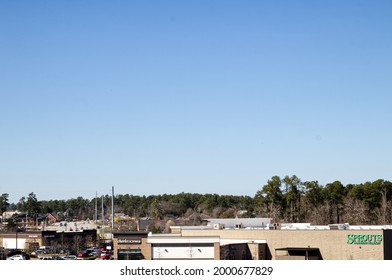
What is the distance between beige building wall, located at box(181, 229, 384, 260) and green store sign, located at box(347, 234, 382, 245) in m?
0.22

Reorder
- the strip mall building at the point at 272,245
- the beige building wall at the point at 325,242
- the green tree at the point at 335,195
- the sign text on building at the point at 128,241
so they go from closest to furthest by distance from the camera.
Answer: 1. the strip mall building at the point at 272,245
2. the beige building wall at the point at 325,242
3. the sign text on building at the point at 128,241
4. the green tree at the point at 335,195

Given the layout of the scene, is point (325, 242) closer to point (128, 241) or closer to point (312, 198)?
point (128, 241)

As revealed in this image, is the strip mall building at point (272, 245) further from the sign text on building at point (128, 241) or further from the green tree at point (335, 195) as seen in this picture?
the green tree at point (335, 195)

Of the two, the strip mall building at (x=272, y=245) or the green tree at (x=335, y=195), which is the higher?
the green tree at (x=335, y=195)

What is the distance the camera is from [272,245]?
Answer: 70.4m

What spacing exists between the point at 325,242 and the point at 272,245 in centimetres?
594

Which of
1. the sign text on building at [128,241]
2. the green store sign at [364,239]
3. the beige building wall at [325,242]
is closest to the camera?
the green store sign at [364,239]

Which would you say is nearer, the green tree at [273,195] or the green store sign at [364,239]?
the green store sign at [364,239]

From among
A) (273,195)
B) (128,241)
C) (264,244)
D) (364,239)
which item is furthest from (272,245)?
(273,195)

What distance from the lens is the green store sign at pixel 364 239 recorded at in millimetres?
64875

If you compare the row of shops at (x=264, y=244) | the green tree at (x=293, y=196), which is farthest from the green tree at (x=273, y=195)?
the row of shops at (x=264, y=244)

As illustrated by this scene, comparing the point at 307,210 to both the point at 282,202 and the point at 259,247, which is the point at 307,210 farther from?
the point at 259,247

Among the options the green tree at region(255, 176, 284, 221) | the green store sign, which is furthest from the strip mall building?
the green tree at region(255, 176, 284, 221)
